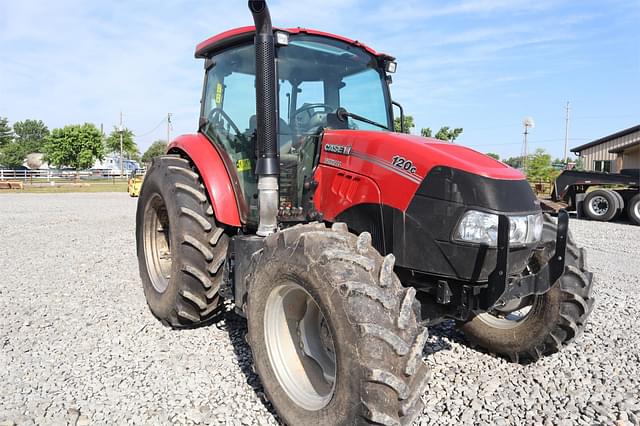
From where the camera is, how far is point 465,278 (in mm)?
2646

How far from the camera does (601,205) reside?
14.2m

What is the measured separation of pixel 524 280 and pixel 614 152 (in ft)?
92.1

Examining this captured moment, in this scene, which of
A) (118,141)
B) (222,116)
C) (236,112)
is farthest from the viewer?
(118,141)

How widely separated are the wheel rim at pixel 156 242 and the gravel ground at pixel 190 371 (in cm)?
42

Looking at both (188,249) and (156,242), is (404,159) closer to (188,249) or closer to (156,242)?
(188,249)

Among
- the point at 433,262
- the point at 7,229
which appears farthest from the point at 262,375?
the point at 7,229

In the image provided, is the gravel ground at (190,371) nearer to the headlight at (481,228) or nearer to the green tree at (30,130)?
the headlight at (481,228)

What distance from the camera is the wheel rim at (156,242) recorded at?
14.9 feet

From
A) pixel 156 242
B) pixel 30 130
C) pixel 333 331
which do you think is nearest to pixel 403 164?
pixel 333 331

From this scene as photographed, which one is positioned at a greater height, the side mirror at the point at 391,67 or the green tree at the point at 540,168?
the side mirror at the point at 391,67

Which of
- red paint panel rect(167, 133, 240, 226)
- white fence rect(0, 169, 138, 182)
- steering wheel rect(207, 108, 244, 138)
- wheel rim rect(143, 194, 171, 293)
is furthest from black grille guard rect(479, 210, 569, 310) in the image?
white fence rect(0, 169, 138, 182)

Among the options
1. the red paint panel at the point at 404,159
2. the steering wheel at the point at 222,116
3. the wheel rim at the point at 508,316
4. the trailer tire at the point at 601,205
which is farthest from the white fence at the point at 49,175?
the red paint panel at the point at 404,159

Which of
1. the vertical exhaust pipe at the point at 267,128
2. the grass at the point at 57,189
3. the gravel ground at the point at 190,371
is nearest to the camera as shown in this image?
the gravel ground at the point at 190,371

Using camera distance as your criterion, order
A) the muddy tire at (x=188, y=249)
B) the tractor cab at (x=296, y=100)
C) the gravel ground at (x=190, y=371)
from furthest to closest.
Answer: the muddy tire at (x=188, y=249), the tractor cab at (x=296, y=100), the gravel ground at (x=190, y=371)
